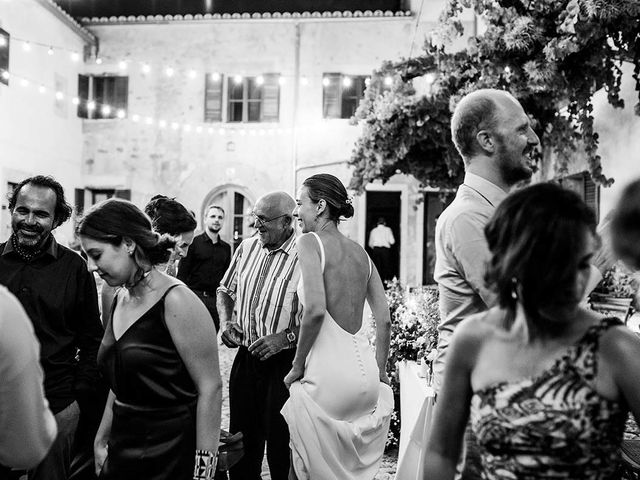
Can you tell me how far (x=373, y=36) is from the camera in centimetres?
1769

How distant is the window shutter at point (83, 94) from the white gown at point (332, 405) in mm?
16281

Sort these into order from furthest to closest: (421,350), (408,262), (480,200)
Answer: (408,262)
(421,350)
(480,200)

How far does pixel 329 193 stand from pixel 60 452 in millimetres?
1824

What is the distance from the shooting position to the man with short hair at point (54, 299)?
3.17 meters

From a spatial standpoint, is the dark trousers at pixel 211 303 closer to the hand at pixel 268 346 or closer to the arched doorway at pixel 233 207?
the hand at pixel 268 346

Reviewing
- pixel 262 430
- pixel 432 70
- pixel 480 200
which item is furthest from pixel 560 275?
pixel 432 70

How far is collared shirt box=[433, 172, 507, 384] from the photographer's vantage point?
2.07 metres

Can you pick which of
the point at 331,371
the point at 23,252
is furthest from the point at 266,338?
the point at 23,252

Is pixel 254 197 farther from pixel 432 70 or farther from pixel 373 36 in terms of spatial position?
pixel 432 70

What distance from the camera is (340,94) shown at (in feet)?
57.7

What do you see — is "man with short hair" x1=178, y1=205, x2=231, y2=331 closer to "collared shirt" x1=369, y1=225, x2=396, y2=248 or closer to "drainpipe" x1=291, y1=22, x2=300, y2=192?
"collared shirt" x1=369, y1=225, x2=396, y2=248

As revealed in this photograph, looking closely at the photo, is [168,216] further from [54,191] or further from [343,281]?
[343,281]

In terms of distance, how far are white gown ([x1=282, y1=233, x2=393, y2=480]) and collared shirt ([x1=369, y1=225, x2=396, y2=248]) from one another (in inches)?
544

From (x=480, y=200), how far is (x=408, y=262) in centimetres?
1520
